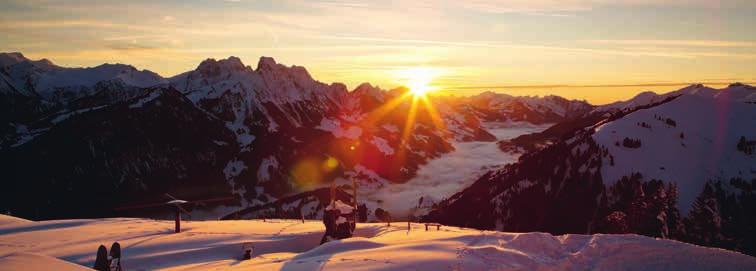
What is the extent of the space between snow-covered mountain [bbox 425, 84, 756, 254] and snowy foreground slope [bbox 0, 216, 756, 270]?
78.9m

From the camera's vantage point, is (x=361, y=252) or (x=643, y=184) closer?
(x=361, y=252)

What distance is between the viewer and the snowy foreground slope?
29.3 m

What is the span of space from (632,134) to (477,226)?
62.1m

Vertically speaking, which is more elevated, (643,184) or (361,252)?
(643,184)

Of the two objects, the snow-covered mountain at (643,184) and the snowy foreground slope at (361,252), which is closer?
the snowy foreground slope at (361,252)

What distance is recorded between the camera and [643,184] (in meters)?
133

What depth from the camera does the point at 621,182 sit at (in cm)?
13500

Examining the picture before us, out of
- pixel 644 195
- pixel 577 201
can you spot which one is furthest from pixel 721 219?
pixel 577 201

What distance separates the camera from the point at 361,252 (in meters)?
35.0

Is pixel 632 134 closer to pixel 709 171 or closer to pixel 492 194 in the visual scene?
pixel 709 171

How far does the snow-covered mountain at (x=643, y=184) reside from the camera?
121 m

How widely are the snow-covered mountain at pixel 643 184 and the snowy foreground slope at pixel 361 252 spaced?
78.9 metres

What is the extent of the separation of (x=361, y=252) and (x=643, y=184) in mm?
124459

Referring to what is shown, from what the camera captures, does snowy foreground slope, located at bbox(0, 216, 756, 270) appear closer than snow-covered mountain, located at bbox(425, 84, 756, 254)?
Yes
